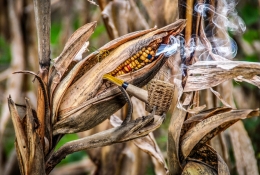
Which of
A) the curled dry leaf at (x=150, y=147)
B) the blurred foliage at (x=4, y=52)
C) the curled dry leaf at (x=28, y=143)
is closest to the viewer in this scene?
the curled dry leaf at (x=28, y=143)

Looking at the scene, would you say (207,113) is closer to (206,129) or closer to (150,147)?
(206,129)

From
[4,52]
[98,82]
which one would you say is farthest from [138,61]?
[4,52]

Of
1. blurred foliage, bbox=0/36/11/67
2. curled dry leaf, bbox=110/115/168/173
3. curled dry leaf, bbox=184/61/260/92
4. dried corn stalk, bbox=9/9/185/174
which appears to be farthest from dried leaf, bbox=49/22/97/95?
blurred foliage, bbox=0/36/11/67

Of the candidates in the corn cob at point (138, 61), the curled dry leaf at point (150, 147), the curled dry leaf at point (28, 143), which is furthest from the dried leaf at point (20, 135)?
the curled dry leaf at point (150, 147)

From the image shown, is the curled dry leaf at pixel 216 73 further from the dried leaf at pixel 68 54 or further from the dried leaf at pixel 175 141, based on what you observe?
the dried leaf at pixel 68 54

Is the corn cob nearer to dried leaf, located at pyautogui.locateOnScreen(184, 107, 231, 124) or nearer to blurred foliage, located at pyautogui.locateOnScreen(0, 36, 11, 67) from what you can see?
dried leaf, located at pyautogui.locateOnScreen(184, 107, 231, 124)

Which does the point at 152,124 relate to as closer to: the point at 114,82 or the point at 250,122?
the point at 114,82
